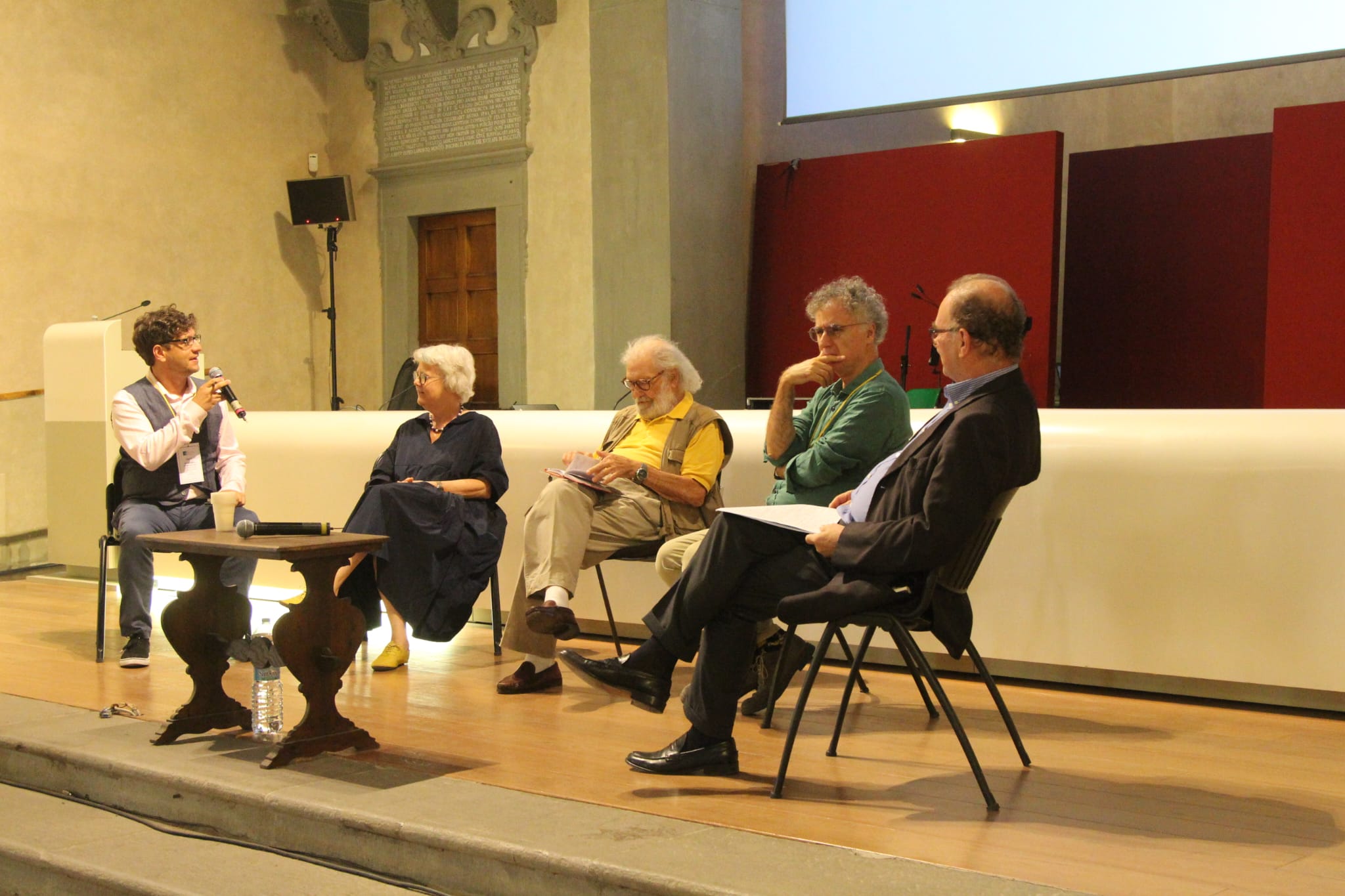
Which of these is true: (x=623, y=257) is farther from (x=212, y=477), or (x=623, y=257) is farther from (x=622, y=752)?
(x=622, y=752)

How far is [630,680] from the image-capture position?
283 cm

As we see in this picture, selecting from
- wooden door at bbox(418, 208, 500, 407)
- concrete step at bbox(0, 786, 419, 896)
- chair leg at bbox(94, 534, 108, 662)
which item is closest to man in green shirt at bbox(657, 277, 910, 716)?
concrete step at bbox(0, 786, 419, 896)

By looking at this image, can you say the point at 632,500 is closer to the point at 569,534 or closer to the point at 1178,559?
the point at 569,534

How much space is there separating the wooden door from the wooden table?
672 centimetres

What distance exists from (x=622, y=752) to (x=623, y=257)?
6.18 metres

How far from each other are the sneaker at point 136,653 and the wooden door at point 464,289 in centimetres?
590

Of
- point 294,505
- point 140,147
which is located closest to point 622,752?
point 294,505

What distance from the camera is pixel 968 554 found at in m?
2.69

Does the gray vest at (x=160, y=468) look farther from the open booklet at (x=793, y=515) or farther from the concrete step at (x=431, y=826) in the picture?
the open booklet at (x=793, y=515)

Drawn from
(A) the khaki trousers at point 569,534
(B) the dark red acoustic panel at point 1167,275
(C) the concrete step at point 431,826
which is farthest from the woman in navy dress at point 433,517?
(B) the dark red acoustic panel at point 1167,275

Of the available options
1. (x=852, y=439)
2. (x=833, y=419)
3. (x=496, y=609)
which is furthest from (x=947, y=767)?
(x=496, y=609)

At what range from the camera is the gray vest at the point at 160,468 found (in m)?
4.45

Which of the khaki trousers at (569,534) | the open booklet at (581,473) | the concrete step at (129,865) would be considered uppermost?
the open booklet at (581,473)

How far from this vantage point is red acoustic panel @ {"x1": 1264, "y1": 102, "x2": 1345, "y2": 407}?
23.1 feet
